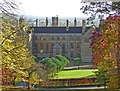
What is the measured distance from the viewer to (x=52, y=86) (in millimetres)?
5922

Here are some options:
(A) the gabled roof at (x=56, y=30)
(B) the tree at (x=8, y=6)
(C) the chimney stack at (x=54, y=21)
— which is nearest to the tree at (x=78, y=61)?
(A) the gabled roof at (x=56, y=30)

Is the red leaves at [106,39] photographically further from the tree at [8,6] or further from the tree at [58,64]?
the tree at [8,6]

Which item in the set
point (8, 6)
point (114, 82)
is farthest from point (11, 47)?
point (114, 82)

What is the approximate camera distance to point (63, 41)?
18.7 ft

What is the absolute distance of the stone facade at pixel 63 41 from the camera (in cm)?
566

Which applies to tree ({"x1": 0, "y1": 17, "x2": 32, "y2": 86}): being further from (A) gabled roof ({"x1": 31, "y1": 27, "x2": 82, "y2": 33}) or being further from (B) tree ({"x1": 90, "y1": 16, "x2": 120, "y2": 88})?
(B) tree ({"x1": 90, "y1": 16, "x2": 120, "y2": 88})

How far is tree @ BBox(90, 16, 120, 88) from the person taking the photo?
17.0 ft

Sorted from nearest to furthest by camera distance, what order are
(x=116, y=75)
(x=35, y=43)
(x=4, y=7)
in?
1. (x=4, y=7)
2. (x=116, y=75)
3. (x=35, y=43)

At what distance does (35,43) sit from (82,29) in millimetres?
1224

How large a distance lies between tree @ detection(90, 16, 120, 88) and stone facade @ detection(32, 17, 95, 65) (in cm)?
28

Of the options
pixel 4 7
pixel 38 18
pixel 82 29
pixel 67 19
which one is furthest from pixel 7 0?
pixel 82 29

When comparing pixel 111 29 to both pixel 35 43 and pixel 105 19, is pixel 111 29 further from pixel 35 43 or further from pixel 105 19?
pixel 35 43

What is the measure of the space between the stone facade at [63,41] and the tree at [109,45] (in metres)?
0.28

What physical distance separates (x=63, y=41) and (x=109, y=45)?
116 cm
